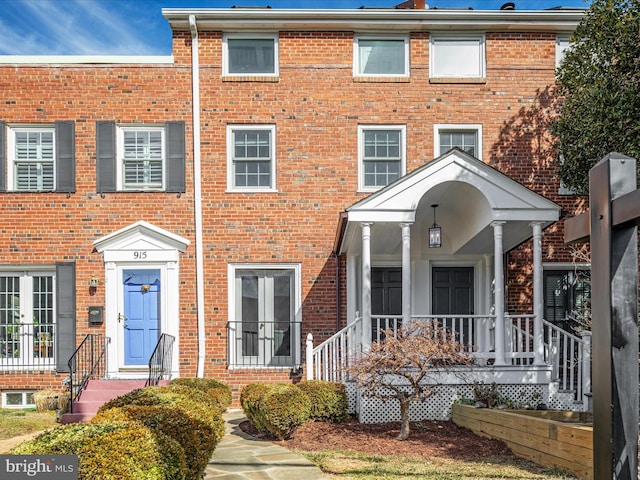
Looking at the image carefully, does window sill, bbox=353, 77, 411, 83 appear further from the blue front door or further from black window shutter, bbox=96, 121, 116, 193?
the blue front door

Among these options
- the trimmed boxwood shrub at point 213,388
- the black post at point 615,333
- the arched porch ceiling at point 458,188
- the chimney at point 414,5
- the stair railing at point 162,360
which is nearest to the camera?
the black post at point 615,333

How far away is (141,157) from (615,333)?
10.8 m

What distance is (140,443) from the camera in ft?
14.1

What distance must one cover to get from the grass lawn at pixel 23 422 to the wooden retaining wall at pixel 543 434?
647 centimetres

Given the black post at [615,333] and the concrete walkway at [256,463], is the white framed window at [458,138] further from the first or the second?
the black post at [615,333]

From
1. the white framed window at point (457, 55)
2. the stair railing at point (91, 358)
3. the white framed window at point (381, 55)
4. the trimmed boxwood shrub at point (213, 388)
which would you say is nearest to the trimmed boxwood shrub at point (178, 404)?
the trimmed boxwood shrub at point (213, 388)

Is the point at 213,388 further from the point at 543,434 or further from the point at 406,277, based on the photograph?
the point at 543,434

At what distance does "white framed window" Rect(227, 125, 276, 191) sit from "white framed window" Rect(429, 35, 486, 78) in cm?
363

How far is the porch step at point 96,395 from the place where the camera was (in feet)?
32.0

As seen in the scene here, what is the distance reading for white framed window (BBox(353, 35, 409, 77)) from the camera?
39.8 feet

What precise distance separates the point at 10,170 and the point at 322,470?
909cm

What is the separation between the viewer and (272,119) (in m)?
12.0

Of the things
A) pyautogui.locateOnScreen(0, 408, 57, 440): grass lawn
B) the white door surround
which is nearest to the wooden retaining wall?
the white door surround

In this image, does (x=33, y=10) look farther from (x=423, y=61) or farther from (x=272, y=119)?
(x=423, y=61)
